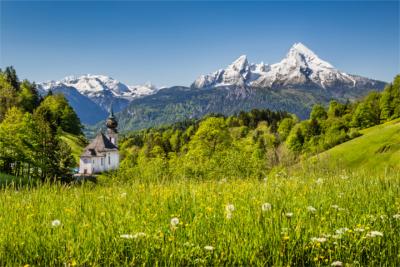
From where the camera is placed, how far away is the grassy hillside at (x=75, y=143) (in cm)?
11238

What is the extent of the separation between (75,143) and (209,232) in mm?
120567

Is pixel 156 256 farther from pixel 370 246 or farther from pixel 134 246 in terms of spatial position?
pixel 370 246

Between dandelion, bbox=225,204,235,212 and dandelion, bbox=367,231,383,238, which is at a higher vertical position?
dandelion, bbox=225,204,235,212

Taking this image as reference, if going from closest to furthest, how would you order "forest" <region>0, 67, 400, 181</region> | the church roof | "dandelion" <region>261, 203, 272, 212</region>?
1. "dandelion" <region>261, 203, 272, 212</region>
2. "forest" <region>0, 67, 400, 181</region>
3. the church roof

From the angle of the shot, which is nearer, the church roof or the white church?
the white church

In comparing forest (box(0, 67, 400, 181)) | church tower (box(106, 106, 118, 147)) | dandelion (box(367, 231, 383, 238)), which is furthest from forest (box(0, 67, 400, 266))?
church tower (box(106, 106, 118, 147))

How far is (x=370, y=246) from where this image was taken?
5340mm

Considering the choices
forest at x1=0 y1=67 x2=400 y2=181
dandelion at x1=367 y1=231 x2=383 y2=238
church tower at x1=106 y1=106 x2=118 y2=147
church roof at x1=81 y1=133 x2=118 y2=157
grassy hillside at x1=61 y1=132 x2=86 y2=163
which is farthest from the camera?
church tower at x1=106 y1=106 x2=118 y2=147

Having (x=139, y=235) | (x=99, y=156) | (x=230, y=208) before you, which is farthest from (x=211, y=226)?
(x=99, y=156)

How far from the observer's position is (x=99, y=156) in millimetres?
120062

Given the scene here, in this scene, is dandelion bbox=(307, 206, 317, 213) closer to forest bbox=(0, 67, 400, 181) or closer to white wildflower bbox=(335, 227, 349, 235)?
white wildflower bbox=(335, 227, 349, 235)

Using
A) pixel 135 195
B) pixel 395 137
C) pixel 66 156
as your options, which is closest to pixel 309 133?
pixel 395 137

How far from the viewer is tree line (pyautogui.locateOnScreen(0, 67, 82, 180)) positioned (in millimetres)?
47406

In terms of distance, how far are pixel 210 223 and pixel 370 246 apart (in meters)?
2.23
